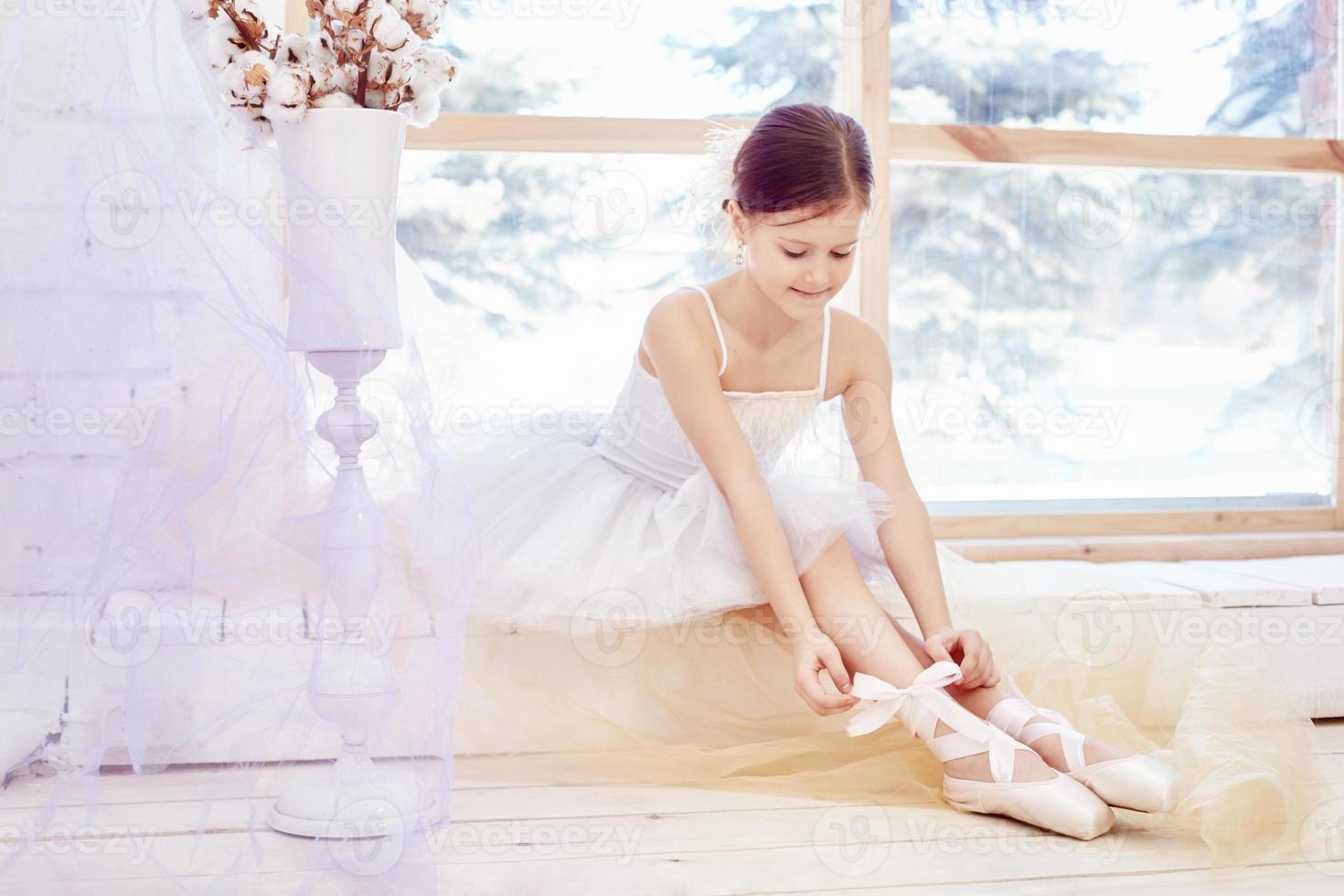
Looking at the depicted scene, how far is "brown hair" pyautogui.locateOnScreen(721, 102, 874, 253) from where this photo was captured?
1731mm

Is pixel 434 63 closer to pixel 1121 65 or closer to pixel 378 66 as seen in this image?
pixel 378 66

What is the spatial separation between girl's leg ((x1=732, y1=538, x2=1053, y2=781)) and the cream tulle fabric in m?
0.03

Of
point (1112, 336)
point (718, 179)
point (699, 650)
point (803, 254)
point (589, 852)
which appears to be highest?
point (718, 179)

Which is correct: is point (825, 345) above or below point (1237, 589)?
above

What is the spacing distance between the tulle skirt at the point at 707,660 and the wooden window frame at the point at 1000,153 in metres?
0.57

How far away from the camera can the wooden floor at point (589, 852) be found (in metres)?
1.26

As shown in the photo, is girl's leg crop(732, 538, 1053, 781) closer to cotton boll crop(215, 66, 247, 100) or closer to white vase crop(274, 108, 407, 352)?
white vase crop(274, 108, 407, 352)

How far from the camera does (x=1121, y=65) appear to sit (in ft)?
8.50

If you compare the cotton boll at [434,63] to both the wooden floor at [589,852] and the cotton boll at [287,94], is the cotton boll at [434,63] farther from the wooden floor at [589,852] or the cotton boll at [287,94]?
the wooden floor at [589,852]

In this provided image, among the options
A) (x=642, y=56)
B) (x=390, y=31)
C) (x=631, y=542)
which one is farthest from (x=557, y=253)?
(x=390, y=31)

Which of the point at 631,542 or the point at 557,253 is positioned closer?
the point at 631,542

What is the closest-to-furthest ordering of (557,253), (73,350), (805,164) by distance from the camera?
1. (73,350)
2. (805,164)
3. (557,253)

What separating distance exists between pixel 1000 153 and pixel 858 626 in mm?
1191

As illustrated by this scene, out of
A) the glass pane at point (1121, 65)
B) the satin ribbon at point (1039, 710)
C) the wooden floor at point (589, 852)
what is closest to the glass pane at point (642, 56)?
the glass pane at point (1121, 65)
